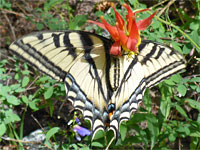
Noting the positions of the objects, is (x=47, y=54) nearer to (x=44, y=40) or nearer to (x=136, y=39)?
(x=44, y=40)

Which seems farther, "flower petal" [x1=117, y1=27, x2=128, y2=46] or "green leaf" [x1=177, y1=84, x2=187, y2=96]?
"green leaf" [x1=177, y1=84, x2=187, y2=96]

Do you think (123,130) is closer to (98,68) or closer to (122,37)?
(98,68)

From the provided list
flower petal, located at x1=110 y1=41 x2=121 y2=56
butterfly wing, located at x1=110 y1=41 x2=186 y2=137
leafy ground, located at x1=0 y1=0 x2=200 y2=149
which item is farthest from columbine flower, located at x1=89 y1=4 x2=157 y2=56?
butterfly wing, located at x1=110 y1=41 x2=186 y2=137

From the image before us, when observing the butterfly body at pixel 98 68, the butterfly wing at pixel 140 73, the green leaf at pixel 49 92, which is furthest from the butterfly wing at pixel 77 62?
the green leaf at pixel 49 92

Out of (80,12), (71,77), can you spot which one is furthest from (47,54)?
(80,12)

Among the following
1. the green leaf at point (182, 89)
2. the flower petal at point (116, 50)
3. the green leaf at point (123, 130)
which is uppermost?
the flower petal at point (116, 50)

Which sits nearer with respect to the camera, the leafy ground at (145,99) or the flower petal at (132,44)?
the flower petal at (132,44)

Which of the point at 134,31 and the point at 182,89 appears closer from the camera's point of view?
the point at 134,31

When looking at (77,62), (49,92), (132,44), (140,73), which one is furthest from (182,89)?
(49,92)

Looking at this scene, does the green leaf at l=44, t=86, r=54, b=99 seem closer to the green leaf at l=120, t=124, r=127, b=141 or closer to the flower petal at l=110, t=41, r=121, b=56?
the green leaf at l=120, t=124, r=127, b=141

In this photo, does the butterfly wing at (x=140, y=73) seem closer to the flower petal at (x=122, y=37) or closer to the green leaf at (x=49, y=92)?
the flower petal at (x=122, y=37)
